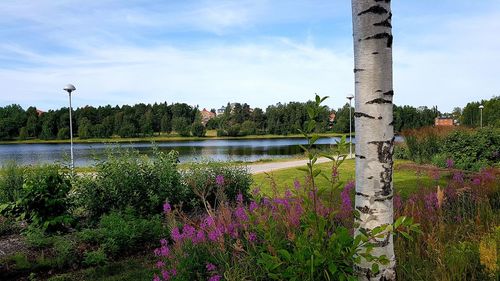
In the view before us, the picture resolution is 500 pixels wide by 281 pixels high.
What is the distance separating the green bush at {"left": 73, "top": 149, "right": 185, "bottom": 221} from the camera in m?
6.73

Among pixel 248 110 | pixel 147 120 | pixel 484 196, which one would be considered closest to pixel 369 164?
pixel 484 196

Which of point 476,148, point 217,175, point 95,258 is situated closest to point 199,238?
point 95,258

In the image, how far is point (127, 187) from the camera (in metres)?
6.80

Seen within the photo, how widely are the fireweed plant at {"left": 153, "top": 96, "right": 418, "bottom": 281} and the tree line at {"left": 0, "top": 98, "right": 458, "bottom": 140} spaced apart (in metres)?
70.0

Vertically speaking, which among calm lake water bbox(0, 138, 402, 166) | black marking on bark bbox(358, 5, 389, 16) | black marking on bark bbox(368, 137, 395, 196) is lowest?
calm lake water bbox(0, 138, 402, 166)

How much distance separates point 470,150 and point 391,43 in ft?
47.5

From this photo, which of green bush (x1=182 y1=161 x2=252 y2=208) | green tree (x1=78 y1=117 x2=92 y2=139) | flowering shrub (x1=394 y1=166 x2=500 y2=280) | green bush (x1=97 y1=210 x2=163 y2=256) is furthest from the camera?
green tree (x1=78 y1=117 x2=92 y2=139)

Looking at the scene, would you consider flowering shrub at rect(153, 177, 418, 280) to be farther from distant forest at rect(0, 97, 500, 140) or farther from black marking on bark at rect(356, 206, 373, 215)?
distant forest at rect(0, 97, 500, 140)

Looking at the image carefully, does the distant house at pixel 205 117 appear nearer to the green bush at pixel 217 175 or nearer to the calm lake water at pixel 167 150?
the calm lake water at pixel 167 150

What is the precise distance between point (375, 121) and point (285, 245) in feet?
3.78

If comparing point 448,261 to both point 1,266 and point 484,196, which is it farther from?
point 1,266

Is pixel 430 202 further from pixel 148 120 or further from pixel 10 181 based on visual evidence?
pixel 148 120

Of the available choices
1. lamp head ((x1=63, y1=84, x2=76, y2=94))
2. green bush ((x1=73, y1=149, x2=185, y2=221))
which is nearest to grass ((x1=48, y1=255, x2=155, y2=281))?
green bush ((x1=73, y1=149, x2=185, y2=221))

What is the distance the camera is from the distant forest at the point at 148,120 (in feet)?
255
